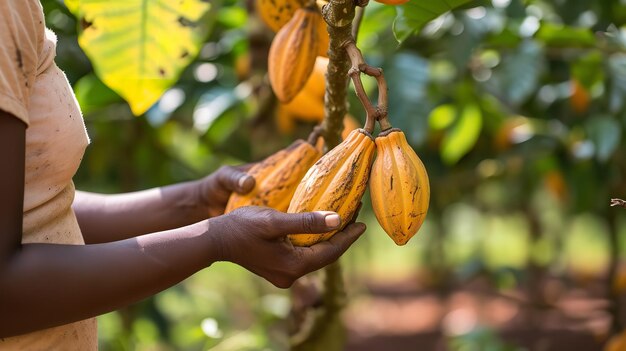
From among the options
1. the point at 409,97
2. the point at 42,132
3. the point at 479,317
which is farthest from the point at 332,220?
the point at 479,317

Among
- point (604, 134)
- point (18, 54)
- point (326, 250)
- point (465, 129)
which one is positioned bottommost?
point (465, 129)

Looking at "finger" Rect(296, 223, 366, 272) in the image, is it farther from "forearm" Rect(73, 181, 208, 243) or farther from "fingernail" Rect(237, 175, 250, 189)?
"forearm" Rect(73, 181, 208, 243)

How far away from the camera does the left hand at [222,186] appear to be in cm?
121

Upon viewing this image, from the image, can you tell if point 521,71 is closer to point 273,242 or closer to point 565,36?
point 565,36

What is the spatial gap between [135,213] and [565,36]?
45.8 inches

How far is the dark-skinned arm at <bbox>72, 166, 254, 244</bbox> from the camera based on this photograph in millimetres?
1377

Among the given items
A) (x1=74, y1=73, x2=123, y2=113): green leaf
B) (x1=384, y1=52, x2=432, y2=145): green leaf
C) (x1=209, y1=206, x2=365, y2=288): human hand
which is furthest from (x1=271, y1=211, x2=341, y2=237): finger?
(x1=74, y1=73, x2=123, y2=113): green leaf

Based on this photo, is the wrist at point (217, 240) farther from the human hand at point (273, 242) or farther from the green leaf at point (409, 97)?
the green leaf at point (409, 97)

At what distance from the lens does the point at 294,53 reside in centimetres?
123

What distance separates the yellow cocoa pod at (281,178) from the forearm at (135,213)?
20 centimetres

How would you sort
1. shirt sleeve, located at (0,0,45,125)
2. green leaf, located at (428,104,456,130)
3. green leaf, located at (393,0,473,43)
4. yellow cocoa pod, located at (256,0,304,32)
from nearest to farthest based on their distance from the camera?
shirt sleeve, located at (0,0,45,125), green leaf, located at (393,0,473,43), yellow cocoa pod, located at (256,0,304,32), green leaf, located at (428,104,456,130)

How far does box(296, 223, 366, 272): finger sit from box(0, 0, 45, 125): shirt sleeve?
37 cm

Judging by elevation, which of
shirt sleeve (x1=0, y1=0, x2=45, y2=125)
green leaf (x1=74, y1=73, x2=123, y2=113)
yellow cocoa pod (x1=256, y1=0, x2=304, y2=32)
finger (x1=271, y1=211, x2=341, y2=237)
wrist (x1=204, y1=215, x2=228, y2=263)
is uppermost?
shirt sleeve (x1=0, y1=0, x2=45, y2=125)

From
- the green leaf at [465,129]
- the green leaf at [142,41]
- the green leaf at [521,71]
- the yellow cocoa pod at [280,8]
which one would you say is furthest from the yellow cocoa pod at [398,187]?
the green leaf at [465,129]
